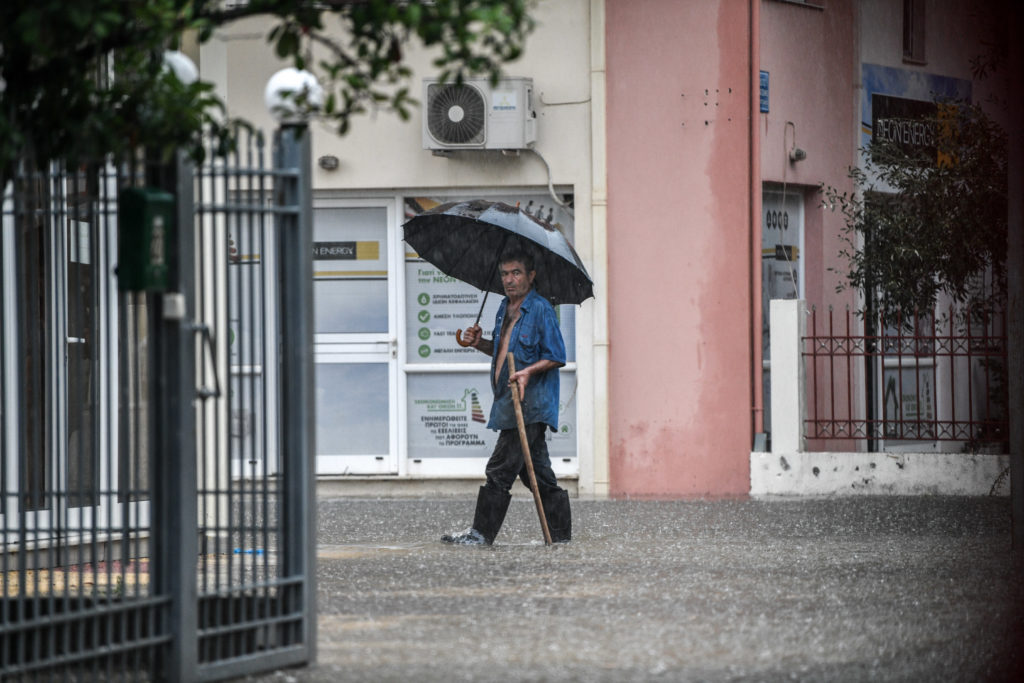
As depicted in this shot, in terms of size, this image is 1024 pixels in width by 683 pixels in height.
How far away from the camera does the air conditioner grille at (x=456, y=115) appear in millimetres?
15336

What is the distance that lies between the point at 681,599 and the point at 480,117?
775cm

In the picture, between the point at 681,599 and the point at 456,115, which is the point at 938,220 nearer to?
the point at 456,115

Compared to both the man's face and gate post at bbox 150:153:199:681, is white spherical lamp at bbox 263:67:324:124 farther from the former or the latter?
the man's face

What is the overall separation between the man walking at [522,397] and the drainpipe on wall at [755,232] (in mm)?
4618

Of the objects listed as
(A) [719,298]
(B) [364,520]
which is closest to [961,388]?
(A) [719,298]

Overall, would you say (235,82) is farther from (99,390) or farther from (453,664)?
(453,664)

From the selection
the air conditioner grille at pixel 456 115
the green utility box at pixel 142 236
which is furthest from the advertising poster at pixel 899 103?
the green utility box at pixel 142 236

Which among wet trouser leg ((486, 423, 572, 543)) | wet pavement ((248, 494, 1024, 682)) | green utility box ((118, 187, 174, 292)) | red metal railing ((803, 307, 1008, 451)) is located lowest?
wet pavement ((248, 494, 1024, 682))

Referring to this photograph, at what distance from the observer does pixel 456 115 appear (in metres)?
15.4

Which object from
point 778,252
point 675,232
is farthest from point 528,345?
point 778,252

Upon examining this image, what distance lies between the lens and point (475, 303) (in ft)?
51.2

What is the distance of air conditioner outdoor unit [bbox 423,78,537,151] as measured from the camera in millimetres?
15258

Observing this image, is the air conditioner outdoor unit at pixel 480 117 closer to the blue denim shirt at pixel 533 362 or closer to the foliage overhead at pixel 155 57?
the blue denim shirt at pixel 533 362

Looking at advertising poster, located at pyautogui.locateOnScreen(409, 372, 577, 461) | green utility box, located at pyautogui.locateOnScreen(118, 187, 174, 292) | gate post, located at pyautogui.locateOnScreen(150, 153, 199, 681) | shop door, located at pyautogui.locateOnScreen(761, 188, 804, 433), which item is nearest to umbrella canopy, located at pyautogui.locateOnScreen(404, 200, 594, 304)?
advertising poster, located at pyautogui.locateOnScreen(409, 372, 577, 461)
